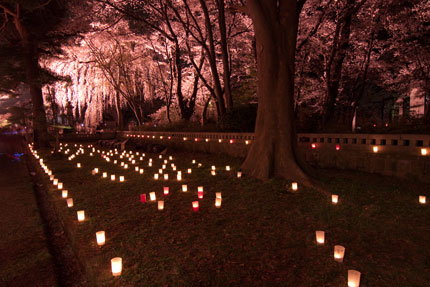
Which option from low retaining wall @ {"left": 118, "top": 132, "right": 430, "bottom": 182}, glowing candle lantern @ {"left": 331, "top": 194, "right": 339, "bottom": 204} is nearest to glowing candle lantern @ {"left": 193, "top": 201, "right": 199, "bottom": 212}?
glowing candle lantern @ {"left": 331, "top": 194, "right": 339, "bottom": 204}

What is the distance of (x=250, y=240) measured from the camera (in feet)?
10.5

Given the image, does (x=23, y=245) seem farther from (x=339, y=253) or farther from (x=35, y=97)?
(x=35, y=97)

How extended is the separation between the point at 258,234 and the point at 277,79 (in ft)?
12.3

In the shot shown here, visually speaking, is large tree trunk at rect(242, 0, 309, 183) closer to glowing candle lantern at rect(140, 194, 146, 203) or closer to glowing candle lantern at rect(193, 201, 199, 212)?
glowing candle lantern at rect(193, 201, 199, 212)

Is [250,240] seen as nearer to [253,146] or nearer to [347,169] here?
[253,146]

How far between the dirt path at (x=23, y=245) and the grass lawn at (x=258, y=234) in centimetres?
38

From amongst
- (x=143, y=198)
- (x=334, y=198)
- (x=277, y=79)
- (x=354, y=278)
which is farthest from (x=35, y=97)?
(x=354, y=278)

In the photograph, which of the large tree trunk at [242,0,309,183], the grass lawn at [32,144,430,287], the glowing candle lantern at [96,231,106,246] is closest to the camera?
the grass lawn at [32,144,430,287]

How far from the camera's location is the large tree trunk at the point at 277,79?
5.69 m

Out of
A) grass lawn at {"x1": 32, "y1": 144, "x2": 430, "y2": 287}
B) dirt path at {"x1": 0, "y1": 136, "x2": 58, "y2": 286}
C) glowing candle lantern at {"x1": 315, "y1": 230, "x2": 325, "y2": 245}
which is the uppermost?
glowing candle lantern at {"x1": 315, "y1": 230, "x2": 325, "y2": 245}

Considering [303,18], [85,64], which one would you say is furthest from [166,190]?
[85,64]

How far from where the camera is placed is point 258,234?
3.36 metres

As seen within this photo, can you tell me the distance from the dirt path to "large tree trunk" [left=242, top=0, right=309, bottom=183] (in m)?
4.28

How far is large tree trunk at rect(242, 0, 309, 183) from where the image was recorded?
5.69 meters
